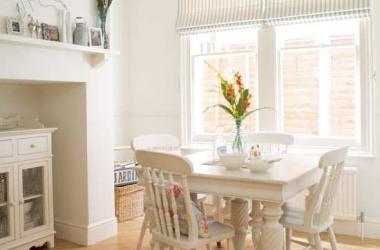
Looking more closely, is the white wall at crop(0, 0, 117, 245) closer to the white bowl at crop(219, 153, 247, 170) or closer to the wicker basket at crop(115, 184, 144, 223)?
the wicker basket at crop(115, 184, 144, 223)

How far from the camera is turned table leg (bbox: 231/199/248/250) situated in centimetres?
300

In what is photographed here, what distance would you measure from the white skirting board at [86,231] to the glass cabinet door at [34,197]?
30cm

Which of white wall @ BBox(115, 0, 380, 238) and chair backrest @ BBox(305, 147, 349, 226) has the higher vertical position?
white wall @ BBox(115, 0, 380, 238)

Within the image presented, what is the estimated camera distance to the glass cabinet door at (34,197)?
3366 millimetres

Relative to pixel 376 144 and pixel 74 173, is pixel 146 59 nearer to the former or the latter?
pixel 74 173

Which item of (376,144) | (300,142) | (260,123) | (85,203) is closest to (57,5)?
(85,203)

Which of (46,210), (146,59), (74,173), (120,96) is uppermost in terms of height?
(146,59)

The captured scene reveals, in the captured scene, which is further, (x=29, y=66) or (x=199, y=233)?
(x=29, y=66)

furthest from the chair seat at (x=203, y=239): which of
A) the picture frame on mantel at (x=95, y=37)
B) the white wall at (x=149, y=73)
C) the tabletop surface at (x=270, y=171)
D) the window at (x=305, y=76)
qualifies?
the white wall at (x=149, y=73)

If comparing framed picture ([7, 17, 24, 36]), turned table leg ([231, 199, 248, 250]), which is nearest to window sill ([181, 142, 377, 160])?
turned table leg ([231, 199, 248, 250])

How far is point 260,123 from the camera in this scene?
4188 mm

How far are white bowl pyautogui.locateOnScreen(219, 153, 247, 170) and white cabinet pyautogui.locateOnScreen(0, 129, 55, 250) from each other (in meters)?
1.67

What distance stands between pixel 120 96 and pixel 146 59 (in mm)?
541

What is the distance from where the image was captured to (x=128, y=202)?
4363mm
